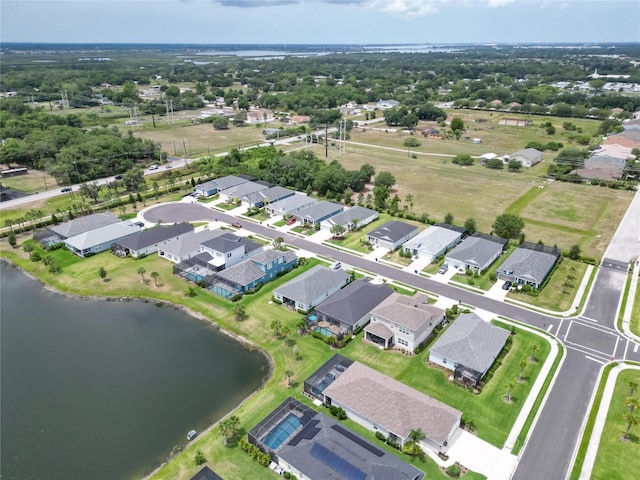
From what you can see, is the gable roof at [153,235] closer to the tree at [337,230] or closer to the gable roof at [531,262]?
the tree at [337,230]

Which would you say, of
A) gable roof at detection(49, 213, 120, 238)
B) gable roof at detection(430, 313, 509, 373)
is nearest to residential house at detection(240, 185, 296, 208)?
gable roof at detection(49, 213, 120, 238)

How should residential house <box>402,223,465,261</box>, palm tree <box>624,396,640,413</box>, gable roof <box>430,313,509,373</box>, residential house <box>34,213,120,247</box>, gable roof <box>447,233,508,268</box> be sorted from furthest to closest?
residential house <box>34,213,120,247</box> → residential house <box>402,223,465,261</box> → gable roof <box>447,233,508,268</box> → gable roof <box>430,313,509,373</box> → palm tree <box>624,396,640,413</box>

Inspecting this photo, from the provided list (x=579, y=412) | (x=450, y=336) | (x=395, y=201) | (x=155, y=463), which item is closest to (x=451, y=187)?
(x=395, y=201)

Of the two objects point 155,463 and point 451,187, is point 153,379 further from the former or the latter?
point 451,187

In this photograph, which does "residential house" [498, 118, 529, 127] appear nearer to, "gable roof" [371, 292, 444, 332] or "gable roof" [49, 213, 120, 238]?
"gable roof" [371, 292, 444, 332]

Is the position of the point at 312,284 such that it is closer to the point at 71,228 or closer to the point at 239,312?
the point at 239,312

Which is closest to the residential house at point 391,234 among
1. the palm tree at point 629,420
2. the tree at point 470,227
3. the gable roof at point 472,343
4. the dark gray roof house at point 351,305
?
the tree at point 470,227
